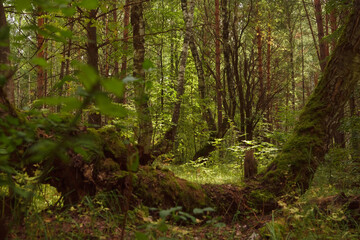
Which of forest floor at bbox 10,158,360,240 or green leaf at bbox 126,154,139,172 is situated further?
forest floor at bbox 10,158,360,240

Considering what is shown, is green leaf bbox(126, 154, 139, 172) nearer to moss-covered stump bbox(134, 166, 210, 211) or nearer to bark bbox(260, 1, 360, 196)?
moss-covered stump bbox(134, 166, 210, 211)

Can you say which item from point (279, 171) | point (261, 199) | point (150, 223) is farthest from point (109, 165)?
point (279, 171)

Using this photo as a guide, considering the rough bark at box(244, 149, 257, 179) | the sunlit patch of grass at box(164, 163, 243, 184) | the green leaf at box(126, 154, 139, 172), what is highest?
the green leaf at box(126, 154, 139, 172)

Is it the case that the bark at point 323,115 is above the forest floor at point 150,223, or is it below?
above

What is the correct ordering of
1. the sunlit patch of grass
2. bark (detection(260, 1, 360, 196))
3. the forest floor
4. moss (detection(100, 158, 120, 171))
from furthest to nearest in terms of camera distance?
the sunlit patch of grass < bark (detection(260, 1, 360, 196)) < moss (detection(100, 158, 120, 171)) < the forest floor

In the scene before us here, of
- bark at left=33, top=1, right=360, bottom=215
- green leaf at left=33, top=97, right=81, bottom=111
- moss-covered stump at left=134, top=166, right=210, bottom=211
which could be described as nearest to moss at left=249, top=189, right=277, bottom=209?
bark at left=33, top=1, right=360, bottom=215

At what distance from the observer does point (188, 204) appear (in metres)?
3.31

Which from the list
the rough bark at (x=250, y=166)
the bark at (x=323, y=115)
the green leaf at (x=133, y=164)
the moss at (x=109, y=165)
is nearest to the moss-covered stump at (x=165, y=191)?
the moss at (x=109, y=165)

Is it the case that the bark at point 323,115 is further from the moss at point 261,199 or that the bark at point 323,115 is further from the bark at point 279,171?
the moss at point 261,199

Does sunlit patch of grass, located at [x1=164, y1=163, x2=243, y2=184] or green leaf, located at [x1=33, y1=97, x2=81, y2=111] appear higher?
green leaf, located at [x1=33, y1=97, x2=81, y2=111]

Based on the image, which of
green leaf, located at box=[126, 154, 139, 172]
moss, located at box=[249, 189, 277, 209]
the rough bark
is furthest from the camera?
the rough bark

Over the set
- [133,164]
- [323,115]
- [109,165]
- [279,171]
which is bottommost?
[279,171]

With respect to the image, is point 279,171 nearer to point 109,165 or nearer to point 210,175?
point 109,165

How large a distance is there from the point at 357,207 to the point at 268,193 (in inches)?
42.8
